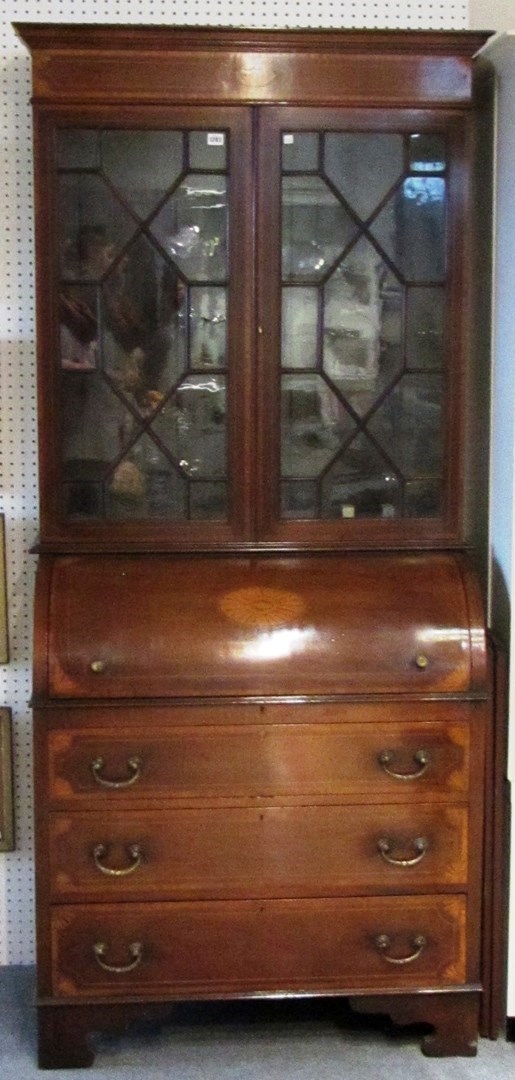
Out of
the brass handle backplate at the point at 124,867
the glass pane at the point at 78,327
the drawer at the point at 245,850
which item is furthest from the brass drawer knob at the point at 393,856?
the glass pane at the point at 78,327

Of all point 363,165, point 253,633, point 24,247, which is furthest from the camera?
point 24,247

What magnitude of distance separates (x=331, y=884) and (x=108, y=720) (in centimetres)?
57

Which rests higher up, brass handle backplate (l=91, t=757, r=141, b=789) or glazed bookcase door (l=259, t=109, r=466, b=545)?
glazed bookcase door (l=259, t=109, r=466, b=545)

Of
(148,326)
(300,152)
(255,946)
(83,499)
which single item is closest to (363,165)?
(300,152)

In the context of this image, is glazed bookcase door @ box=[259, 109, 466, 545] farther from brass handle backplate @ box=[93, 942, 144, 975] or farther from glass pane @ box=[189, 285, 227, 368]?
brass handle backplate @ box=[93, 942, 144, 975]

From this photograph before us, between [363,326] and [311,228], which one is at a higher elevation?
[311,228]

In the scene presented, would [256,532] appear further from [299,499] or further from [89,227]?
[89,227]

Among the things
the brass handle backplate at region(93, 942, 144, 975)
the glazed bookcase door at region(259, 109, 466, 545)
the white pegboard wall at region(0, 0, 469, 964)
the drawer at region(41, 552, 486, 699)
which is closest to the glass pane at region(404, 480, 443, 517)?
the glazed bookcase door at region(259, 109, 466, 545)

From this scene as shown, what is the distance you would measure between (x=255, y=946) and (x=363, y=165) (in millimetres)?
1627

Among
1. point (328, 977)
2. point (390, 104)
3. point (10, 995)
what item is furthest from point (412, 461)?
point (10, 995)

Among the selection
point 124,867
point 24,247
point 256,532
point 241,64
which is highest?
point 241,64

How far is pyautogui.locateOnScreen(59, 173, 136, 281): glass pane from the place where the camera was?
2.33 meters

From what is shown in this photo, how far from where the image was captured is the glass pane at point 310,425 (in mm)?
2410

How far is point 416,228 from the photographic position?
239cm
